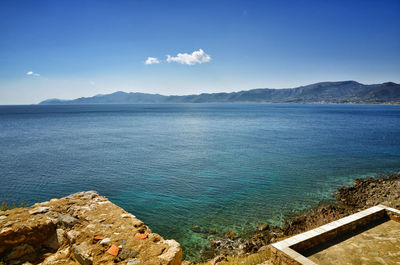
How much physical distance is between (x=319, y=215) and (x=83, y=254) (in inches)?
662

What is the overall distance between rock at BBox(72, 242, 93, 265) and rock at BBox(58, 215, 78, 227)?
1.41 m

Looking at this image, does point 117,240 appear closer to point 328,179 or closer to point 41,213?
point 41,213

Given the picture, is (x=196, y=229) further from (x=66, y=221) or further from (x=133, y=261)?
(x=133, y=261)

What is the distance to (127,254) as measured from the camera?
6.94m

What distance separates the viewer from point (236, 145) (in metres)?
43.7

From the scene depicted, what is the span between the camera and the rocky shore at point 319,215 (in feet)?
43.6

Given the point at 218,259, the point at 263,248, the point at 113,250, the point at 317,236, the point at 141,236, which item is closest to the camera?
the point at 113,250

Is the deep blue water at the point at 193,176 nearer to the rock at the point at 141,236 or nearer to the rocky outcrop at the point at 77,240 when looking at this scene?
the rock at the point at 141,236

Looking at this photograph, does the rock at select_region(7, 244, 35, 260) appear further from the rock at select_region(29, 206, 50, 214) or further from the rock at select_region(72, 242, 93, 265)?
the rock at select_region(72, 242, 93, 265)

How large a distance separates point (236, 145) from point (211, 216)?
2723 cm

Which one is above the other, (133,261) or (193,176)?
(133,261)

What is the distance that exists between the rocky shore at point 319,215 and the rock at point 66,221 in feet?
24.2

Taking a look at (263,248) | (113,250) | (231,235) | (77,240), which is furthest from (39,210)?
(263,248)

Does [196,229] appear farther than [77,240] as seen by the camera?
Yes
